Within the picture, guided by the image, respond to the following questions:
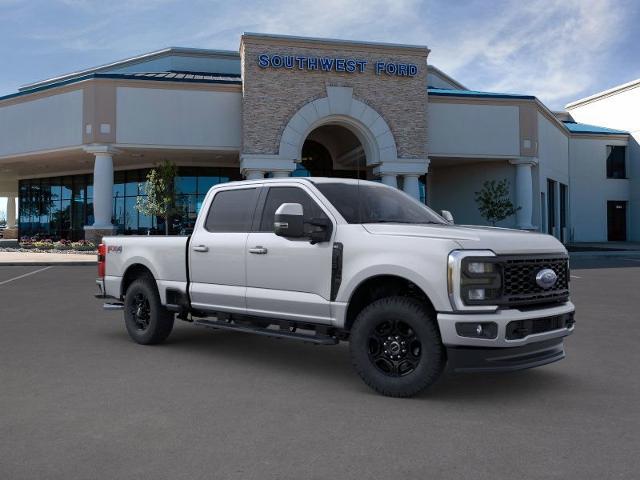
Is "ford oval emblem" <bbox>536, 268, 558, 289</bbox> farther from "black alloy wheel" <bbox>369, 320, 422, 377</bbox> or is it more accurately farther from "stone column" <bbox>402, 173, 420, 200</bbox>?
"stone column" <bbox>402, 173, 420, 200</bbox>

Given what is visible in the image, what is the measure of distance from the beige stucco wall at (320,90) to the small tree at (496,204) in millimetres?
4476

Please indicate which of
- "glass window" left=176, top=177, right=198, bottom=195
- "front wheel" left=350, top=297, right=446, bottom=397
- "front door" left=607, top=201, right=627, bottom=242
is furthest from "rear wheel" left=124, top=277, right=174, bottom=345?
"front door" left=607, top=201, right=627, bottom=242

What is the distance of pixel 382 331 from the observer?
18.6 ft

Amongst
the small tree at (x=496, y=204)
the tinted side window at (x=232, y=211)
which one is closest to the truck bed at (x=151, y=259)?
the tinted side window at (x=232, y=211)

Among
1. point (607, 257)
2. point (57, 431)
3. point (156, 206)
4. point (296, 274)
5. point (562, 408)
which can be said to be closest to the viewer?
point (57, 431)

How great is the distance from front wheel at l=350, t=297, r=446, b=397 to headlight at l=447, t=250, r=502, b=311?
0.37 meters

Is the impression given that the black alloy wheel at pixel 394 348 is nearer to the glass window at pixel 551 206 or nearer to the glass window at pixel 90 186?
the glass window at pixel 551 206

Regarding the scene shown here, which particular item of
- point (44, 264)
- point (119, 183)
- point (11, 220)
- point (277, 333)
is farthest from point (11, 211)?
point (277, 333)

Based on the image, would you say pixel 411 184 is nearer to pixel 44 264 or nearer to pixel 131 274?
pixel 44 264

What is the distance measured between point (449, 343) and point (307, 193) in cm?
238

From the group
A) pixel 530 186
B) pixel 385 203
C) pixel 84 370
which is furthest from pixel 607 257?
pixel 84 370

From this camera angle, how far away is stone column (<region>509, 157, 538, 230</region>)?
3381cm

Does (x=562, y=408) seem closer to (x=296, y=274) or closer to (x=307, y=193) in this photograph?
(x=296, y=274)

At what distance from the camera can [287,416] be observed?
495 centimetres
